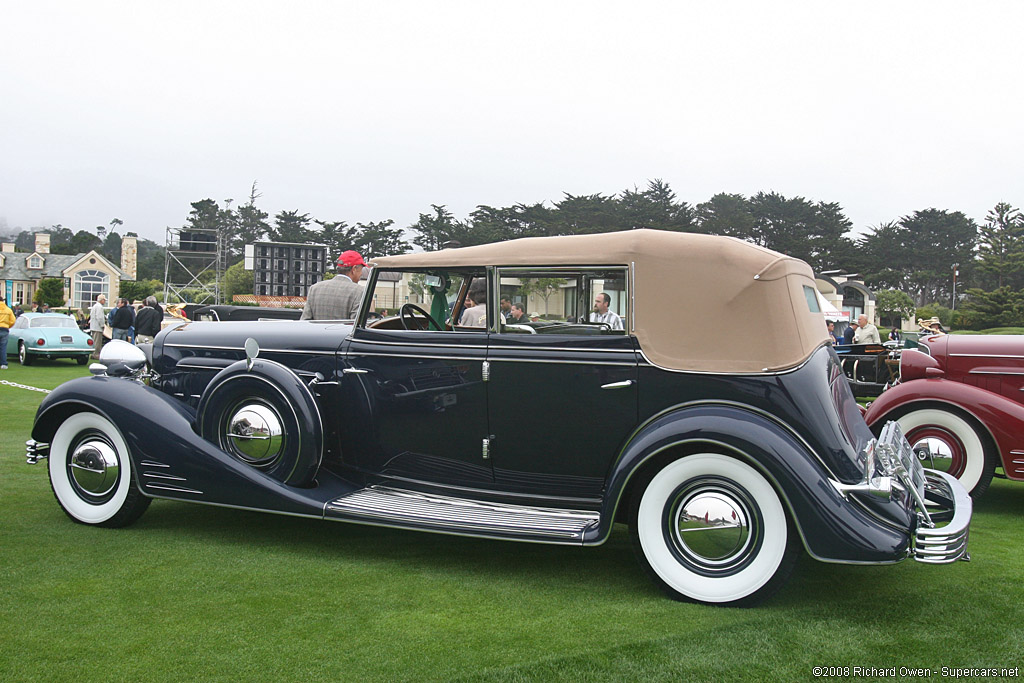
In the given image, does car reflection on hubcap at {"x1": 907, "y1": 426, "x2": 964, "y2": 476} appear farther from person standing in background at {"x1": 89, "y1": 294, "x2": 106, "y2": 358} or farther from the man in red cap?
person standing in background at {"x1": 89, "y1": 294, "x2": 106, "y2": 358}

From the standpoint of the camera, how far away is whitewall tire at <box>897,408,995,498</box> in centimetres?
547

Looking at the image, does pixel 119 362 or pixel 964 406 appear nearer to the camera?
pixel 119 362

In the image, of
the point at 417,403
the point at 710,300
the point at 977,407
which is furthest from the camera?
the point at 977,407

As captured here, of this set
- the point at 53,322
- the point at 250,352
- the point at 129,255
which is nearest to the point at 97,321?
the point at 53,322

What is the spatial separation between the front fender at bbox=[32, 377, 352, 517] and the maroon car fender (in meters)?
4.21

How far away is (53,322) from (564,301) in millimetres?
18564

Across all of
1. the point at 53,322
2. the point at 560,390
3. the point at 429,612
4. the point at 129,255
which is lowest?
the point at 429,612

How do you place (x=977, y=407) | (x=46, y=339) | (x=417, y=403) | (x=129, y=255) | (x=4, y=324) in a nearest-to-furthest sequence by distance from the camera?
(x=417, y=403) → (x=977, y=407) → (x=4, y=324) → (x=46, y=339) → (x=129, y=255)

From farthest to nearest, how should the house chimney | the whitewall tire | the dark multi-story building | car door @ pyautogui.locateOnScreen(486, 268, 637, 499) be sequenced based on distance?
the house chimney → the dark multi-story building → the whitewall tire → car door @ pyautogui.locateOnScreen(486, 268, 637, 499)

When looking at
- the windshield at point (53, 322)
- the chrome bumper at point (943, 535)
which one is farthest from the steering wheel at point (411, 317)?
the windshield at point (53, 322)

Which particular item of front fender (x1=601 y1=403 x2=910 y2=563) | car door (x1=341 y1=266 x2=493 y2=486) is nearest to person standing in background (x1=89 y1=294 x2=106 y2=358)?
car door (x1=341 y1=266 x2=493 y2=486)

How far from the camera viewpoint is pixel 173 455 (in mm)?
4391

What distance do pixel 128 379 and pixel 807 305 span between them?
14.2ft

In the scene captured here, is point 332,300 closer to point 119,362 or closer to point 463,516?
point 119,362
